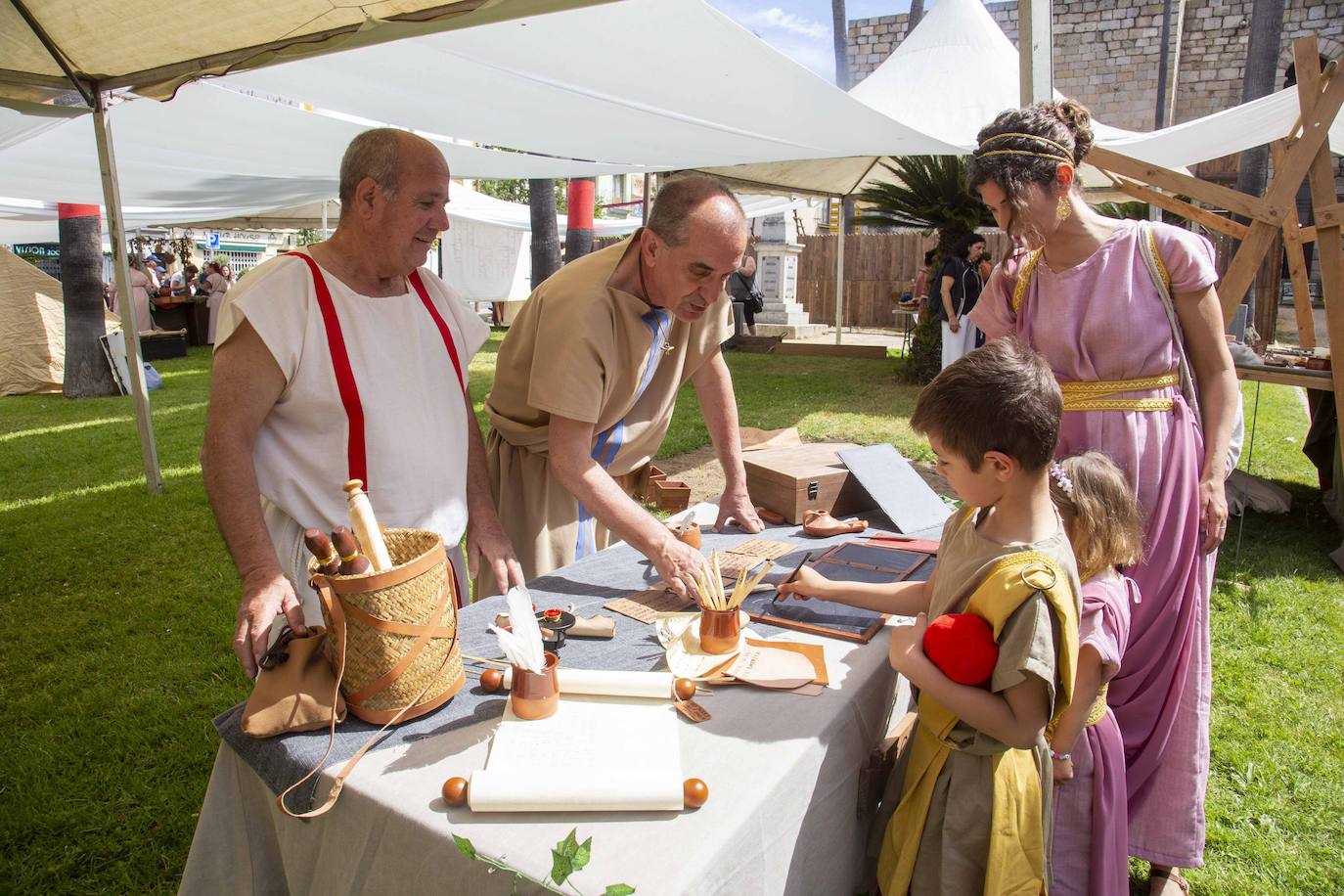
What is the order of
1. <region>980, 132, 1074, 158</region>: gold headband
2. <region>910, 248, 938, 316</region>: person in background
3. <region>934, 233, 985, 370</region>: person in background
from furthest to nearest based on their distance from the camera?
<region>910, 248, 938, 316</region>: person in background
<region>934, 233, 985, 370</region>: person in background
<region>980, 132, 1074, 158</region>: gold headband

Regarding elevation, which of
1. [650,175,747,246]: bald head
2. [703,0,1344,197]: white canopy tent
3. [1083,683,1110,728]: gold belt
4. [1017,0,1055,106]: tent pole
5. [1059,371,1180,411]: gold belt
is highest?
[703,0,1344,197]: white canopy tent

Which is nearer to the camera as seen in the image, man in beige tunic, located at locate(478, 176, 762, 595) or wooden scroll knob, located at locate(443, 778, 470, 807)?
wooden scroll knob, located at locate(443, 778, 470, 807)

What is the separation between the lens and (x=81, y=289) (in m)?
9.27

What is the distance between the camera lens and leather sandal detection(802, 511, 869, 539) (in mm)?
2164

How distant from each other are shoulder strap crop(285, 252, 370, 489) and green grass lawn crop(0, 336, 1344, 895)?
4.65 feet

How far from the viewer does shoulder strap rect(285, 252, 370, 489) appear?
1649 millimetres

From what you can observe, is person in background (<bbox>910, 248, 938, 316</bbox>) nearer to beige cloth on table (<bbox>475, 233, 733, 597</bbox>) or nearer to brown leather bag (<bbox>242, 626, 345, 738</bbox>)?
beige cloth on table (<bbox>475, 233, 733, 597</bbox>)

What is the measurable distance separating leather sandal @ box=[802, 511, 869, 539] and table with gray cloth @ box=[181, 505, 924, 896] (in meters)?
0.64

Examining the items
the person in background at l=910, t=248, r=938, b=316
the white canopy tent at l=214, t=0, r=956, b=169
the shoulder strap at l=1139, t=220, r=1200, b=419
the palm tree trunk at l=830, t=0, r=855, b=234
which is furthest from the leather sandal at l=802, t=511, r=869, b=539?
the palm tree trunk at l=830, t=0, r=855, b=234

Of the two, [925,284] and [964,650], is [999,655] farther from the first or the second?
[925,284]

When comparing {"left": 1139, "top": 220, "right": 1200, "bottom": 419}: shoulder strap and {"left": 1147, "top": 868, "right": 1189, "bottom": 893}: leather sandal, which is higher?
{"left": 1139, "top": 220, "right": 1200, "bottom": 419}: shoulder strap

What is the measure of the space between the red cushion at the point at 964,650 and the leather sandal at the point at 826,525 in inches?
33.9

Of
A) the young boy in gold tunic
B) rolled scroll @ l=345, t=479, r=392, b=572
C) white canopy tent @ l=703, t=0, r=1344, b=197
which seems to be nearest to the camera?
rolled scroll @ l=345, t=479, r=392, b=572

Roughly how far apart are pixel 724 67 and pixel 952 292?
585 centimetres
